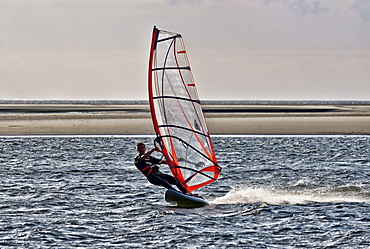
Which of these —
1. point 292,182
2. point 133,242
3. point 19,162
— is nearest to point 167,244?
point 133,242

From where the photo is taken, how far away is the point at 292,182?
19.2 m

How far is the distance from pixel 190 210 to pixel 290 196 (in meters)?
3.39

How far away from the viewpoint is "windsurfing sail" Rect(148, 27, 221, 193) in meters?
15.1

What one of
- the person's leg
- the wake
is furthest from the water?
the person's leg

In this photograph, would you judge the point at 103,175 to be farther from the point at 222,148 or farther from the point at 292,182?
the point at 222,148

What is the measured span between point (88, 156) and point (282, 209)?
13.3 m

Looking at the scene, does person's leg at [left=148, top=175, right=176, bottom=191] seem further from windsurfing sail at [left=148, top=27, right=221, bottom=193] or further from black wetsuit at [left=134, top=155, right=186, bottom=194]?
windsurfing sail at [left=148, top=27, right=221, bottom=193]

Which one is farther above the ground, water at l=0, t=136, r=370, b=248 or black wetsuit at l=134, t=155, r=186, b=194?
black wetsuit at l=134, t=155, r=186, b=194

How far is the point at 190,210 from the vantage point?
14789 millimetres

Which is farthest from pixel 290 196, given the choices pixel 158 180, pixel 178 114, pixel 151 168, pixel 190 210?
pixel 151 168

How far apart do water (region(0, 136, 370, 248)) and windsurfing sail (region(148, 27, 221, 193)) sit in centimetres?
100

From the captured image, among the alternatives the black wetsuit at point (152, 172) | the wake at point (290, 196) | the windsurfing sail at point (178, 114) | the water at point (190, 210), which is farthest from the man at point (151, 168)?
the wake at point (290, 196)

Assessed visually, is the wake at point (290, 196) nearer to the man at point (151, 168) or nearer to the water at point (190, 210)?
the water at point (190, 210)

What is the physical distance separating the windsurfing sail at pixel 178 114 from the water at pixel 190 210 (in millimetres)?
999
